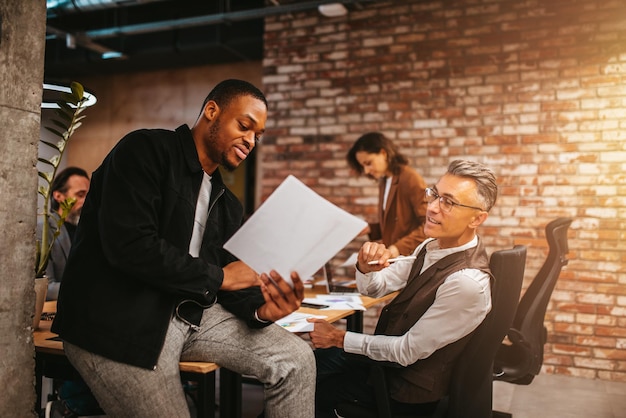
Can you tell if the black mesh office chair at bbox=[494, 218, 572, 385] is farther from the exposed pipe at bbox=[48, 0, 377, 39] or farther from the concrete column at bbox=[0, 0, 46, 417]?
the exposed pipe at bbox=[48, 0, 377, 39]

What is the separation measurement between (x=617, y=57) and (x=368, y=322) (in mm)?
2752

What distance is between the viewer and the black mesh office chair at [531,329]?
2.55m

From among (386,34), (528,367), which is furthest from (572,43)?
(528,367)

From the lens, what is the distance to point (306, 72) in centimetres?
484

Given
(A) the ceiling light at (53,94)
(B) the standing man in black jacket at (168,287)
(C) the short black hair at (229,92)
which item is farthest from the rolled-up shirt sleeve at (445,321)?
(A) the ceiling light at (53,94)

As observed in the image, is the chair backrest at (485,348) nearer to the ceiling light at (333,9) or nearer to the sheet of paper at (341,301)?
the sheet of paper at (341,301)

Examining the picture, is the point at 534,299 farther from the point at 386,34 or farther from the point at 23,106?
the point at 386,34

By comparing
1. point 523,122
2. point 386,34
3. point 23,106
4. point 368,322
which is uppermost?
point 386,34

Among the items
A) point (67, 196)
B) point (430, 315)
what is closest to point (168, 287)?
point (430, 315)

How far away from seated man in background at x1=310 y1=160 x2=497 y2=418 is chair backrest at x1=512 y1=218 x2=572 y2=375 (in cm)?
Result: 89

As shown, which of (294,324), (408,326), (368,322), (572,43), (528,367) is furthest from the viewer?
(368,322)

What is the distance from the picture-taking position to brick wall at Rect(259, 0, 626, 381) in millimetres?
3951

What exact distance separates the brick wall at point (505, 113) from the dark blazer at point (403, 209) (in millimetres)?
730

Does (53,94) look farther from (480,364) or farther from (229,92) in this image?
(480,364)
